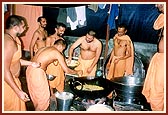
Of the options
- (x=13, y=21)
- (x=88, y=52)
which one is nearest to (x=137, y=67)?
(x=88, y=52)

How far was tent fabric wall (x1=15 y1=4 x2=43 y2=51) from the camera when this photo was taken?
2.79 metres

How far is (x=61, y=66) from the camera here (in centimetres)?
289

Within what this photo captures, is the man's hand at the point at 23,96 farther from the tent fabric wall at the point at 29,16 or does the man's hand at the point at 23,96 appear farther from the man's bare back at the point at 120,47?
the man's bare back at the point at 120,47

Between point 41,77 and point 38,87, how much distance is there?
106mm

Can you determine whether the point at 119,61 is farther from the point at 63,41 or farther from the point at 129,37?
the point at 63,41

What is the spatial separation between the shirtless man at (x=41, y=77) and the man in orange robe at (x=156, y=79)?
2.78ft

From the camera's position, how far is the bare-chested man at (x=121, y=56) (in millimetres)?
2922

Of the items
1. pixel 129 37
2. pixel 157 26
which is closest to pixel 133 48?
pixel 129 37

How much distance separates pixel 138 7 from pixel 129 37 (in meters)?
0.31

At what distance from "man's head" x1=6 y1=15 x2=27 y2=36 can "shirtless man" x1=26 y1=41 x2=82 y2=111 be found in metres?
0.29

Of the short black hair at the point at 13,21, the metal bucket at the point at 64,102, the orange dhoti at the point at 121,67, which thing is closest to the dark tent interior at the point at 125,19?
the orange dhoti at the point at 121,67

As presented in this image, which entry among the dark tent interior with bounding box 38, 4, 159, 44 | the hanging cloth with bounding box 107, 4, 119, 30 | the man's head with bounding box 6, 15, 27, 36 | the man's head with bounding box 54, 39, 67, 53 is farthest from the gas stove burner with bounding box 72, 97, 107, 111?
the man's head with bounding box 6, 15, 27, 36

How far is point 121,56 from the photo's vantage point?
9.81 feet

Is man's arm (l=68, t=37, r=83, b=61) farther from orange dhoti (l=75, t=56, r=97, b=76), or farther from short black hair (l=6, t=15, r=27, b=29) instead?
short black hair (l=6, t=15, r=27, b=29)
